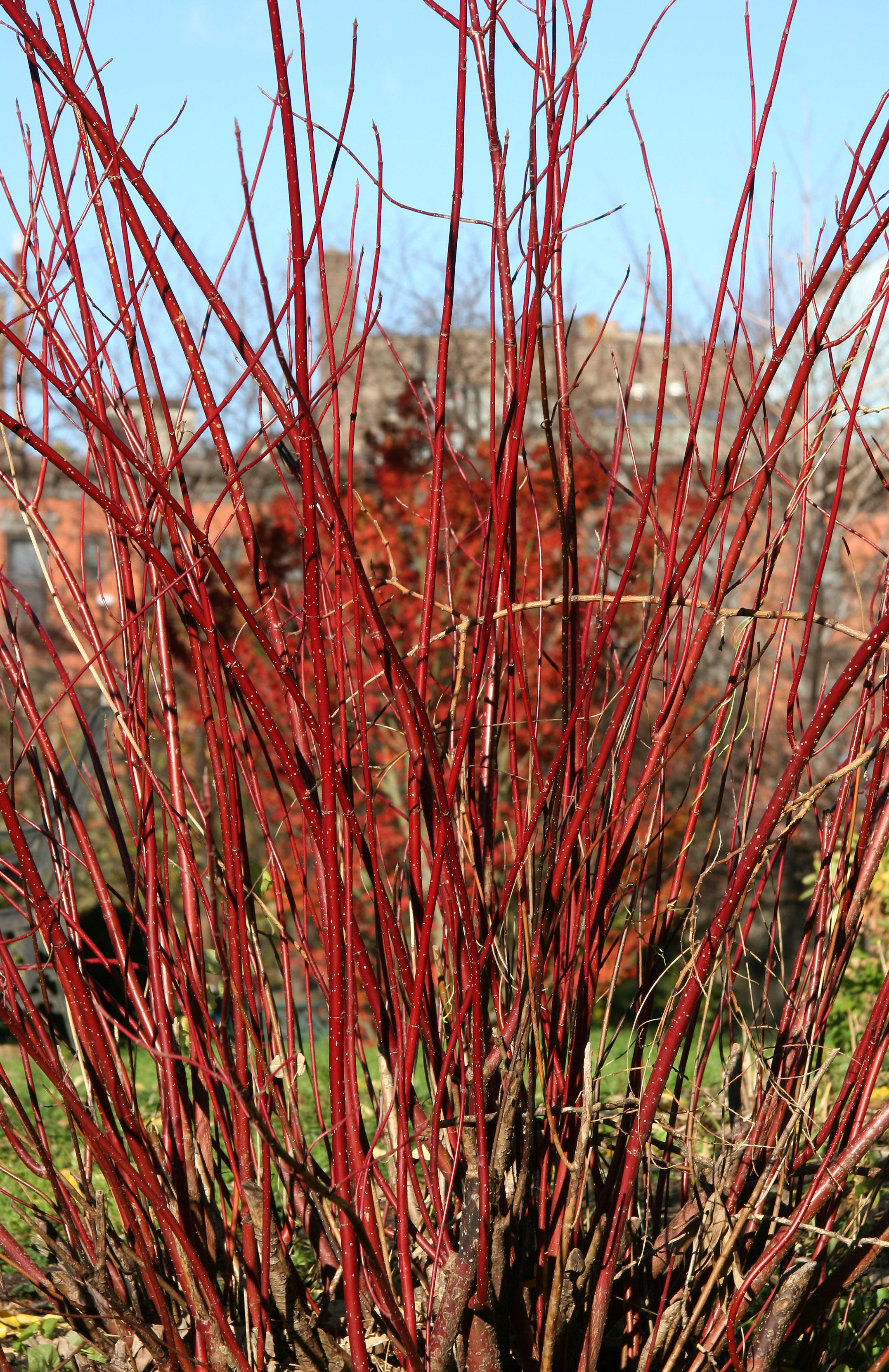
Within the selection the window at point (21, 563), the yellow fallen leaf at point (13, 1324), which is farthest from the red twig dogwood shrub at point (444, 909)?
the window at point (21, 563)

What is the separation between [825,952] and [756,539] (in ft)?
30.6

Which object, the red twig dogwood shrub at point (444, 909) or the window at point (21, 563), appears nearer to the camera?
the red twig dogwood shrub at point (444, 909)

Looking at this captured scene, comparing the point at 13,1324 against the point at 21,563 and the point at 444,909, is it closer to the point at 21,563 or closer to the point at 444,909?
the point at 444,909

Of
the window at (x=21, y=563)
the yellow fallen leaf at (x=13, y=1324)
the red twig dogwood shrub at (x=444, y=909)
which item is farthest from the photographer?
the window at (x=21, y=563)

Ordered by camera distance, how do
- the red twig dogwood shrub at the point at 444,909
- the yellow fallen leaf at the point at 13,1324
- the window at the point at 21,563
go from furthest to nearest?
the window at the point at 21,563, the yellow fallen leaf at the point at 13,1324, the red twig dogwood shrub at the point at 444,909

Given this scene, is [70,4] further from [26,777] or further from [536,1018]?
[26,777]

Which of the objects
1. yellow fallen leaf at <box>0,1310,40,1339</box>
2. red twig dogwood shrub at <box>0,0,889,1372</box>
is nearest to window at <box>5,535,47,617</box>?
yellow fallen leaf at <box>0,1310,40,1339</box>

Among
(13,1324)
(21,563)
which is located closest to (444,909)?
(13,1324)

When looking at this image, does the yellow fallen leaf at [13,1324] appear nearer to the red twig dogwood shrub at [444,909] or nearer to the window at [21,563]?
the red twig dogwood shrub at [444,909]

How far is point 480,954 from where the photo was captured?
4.81 feet

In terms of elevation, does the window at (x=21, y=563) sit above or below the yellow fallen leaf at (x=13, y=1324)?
above

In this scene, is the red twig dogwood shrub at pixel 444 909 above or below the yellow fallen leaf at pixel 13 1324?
above

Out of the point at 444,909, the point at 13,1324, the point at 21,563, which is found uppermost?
the point at 21,563

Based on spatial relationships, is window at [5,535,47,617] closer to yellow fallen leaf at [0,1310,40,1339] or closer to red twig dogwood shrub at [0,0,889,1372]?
yellow fallen leaf at [0,1310,40,1339]
